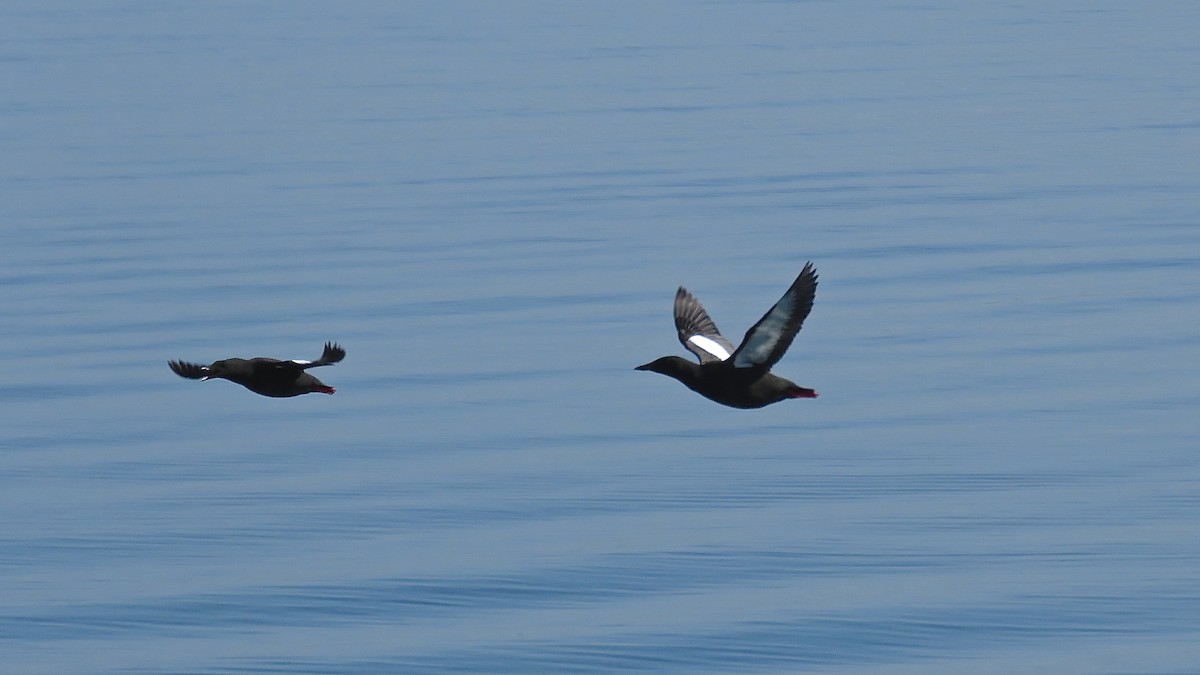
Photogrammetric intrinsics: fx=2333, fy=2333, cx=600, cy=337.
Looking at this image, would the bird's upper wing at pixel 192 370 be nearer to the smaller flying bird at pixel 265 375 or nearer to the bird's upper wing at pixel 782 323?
the smaller flying bird at pixel 265 375

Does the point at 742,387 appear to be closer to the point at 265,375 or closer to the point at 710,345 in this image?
the point at 710,345

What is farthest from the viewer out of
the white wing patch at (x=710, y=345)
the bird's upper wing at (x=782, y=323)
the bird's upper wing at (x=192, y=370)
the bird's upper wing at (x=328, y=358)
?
the white wing patch at (x=710, y=345)

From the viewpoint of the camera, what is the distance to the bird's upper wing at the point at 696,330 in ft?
37.3

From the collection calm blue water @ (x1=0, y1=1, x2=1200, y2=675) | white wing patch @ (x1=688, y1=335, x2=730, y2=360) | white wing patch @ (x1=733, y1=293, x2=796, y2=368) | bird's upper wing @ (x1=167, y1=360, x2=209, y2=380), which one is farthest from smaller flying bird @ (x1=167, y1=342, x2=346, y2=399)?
white wing patch @ (x1=688, y1=335, x2=730, y2=360)

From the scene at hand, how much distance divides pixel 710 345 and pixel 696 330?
35 centimetres

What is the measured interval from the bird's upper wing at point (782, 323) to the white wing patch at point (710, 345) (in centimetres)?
117

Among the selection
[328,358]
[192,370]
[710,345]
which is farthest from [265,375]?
[710,345]

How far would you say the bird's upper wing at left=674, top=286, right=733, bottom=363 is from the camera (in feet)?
37.3

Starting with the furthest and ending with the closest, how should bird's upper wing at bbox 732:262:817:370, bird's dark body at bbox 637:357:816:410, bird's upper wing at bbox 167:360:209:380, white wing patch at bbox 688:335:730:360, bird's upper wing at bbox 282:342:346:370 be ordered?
white wing patch at bbox 688:335:730:360 < bird's dark body at bbox 637:357:816:410 < bird's upper wing at bbox 732:262:817:370 < bird's upper wing at bbox 167:360:209:380 < bird's upper wing at bbox 282:342:346:370

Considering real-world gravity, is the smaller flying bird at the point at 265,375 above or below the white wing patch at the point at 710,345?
below

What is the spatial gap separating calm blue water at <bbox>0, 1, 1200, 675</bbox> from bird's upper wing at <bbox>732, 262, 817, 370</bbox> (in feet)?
5.73

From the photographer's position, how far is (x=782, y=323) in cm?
972

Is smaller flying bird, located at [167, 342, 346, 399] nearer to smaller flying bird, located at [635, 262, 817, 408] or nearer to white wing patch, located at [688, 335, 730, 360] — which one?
smaller flying bird, located at [635, 262, 817, 408]

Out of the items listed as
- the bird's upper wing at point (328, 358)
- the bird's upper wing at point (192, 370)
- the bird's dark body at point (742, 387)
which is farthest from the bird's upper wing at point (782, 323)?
the bird's upper wing at point (192, 370)
